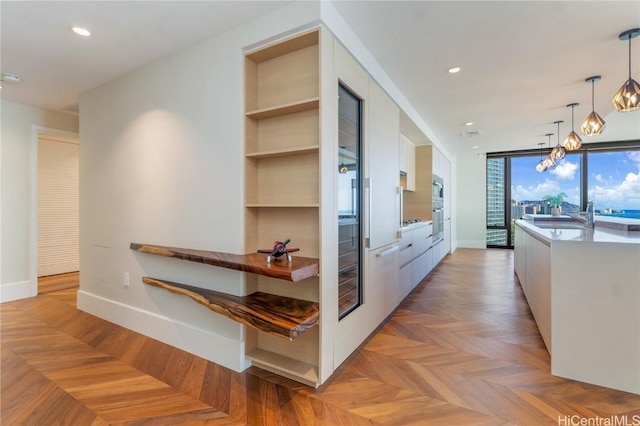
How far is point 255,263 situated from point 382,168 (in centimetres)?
163

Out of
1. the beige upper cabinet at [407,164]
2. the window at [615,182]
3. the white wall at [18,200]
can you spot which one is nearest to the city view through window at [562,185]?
the window at [615,182]

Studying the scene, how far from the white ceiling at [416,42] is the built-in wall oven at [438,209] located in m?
2.00

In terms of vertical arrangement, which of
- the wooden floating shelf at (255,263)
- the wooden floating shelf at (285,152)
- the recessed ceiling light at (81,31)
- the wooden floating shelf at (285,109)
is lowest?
the wooden floating shelf at (255,263)

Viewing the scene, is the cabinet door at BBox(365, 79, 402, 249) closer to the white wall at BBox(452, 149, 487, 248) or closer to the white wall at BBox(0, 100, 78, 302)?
the white wall at BBox(0, 100, 78, 302)

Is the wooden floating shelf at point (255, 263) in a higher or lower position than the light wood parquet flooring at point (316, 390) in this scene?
higher

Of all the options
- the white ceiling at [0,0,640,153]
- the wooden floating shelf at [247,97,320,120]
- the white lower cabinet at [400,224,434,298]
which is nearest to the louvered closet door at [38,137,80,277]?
the white ceiling at [0,0,640,153]

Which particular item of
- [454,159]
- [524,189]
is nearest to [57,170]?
[454,159]

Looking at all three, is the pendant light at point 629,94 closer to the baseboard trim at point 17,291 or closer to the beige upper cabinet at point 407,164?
the beige upper cabinet at point 407,164

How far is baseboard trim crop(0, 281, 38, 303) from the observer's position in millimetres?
3805

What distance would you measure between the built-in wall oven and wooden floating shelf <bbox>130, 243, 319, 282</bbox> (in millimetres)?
4017

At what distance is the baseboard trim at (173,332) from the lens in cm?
220

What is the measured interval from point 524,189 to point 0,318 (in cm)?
1034

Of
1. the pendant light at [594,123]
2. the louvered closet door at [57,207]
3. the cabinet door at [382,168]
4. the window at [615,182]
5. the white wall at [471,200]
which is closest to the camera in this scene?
the cabinet door at [382,168]

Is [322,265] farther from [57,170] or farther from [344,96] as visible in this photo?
[57,170]
